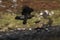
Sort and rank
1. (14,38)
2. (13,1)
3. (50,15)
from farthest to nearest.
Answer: (13,1)
(50,15)
(14,38)

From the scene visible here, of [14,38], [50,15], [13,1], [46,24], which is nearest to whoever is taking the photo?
[14,38]

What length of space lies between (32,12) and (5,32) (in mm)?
4695

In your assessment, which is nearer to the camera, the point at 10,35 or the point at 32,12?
the point at 10,35

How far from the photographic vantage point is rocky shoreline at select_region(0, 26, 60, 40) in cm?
2606

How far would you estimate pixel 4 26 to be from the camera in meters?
27.9

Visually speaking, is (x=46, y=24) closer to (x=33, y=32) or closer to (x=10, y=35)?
(x=33, y=32)

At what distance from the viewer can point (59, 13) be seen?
101 feet

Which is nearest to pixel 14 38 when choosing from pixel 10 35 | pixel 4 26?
pixel 10 35

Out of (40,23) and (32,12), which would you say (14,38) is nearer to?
(40,23)

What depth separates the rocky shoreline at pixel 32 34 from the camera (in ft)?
85.5

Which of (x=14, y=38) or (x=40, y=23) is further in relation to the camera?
(x=40, y=23)

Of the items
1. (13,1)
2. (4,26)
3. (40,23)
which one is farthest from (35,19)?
(13,1)

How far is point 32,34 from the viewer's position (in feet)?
86.9

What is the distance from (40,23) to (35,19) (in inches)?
42.4
